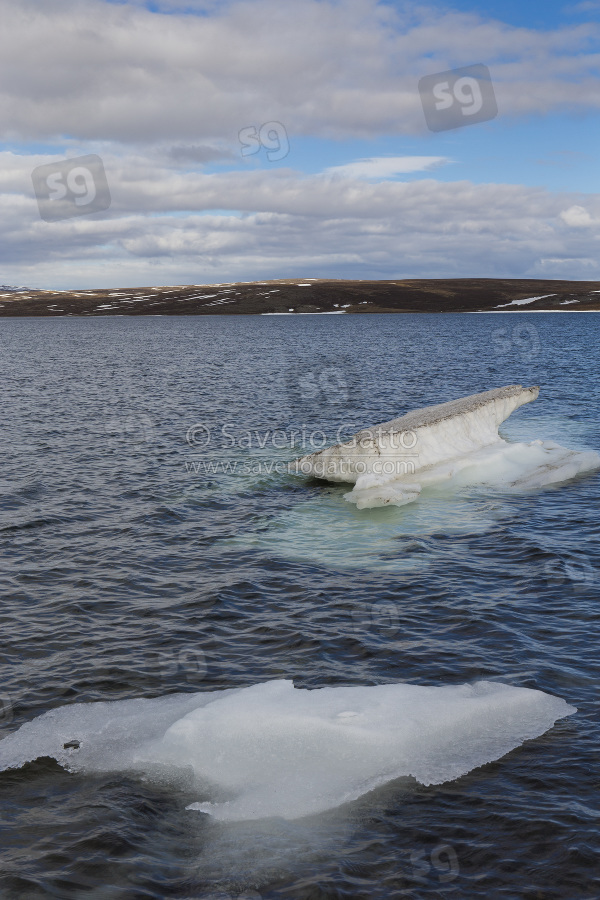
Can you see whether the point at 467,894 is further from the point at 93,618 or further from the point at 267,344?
the point at 267,344

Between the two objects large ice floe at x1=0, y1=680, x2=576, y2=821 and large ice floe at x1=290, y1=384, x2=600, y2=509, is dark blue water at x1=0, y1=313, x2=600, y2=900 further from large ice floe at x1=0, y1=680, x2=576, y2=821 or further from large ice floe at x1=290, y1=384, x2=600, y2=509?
large ice floe at x1=290, y1=384, x2=600, y2=509

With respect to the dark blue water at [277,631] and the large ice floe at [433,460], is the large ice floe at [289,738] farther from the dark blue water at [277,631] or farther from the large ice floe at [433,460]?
the large ice floe at [433,460]

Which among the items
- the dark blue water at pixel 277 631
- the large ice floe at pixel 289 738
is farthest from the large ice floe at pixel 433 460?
the large ice floe at pixel 289 738

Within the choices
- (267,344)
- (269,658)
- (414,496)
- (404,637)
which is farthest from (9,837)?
(267,344)

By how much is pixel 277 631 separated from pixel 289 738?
13.4ft

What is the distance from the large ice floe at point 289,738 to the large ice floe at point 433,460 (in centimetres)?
1119

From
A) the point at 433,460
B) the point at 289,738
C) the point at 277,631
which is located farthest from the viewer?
the point at 433,460

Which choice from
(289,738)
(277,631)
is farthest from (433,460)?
(289,738)

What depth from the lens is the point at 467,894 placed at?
26.3 feet

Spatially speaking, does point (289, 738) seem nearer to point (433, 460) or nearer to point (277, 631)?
point (277, 631)

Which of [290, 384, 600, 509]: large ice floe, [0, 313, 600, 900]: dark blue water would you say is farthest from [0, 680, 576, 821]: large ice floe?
[290, 384, 600, 509]: large ice floe

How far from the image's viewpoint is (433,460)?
2662 cm

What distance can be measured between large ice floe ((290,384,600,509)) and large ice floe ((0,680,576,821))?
1119 centimetres

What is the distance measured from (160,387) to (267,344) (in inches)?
2142
